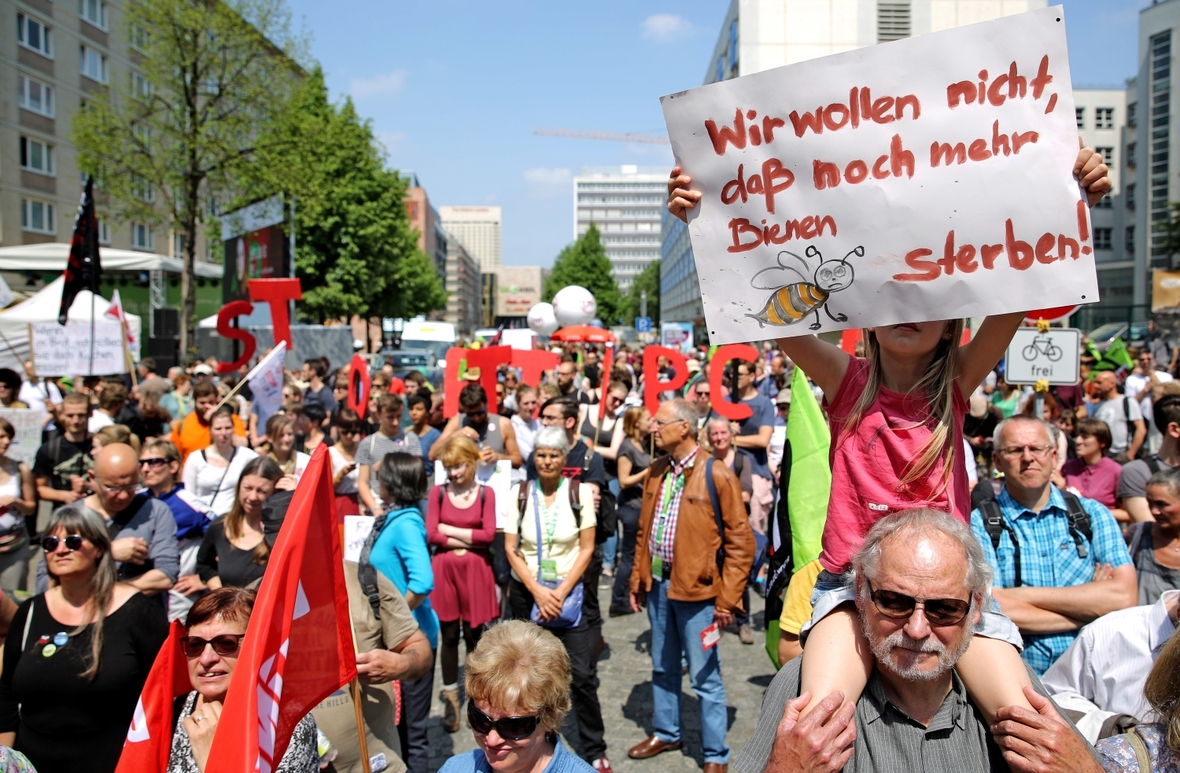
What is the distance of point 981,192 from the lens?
2.11 m

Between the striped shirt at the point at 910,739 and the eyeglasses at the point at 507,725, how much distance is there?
897 mm

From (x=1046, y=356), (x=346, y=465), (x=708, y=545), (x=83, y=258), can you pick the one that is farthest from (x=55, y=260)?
(x=1046, y=356)

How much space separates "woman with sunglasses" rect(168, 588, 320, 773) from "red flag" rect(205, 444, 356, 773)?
0.29m

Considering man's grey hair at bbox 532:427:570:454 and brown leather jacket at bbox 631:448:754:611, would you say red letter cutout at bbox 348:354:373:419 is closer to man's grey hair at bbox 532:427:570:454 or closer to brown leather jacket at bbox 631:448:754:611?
man's grey hair at bbox 532:427:570:454

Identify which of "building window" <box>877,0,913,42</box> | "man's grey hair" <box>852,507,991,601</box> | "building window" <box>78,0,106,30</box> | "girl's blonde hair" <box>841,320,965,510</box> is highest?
"building window" <box>78,0,106,30</box>

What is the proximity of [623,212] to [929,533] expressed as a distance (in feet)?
612

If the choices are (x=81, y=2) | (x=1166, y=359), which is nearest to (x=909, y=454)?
(x=1166, y=359)

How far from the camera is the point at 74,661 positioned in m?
3.21

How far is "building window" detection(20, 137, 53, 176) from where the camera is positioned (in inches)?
1325

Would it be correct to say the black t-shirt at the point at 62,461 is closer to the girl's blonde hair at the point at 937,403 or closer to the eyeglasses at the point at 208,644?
the eyeglasses at the point at 208,644

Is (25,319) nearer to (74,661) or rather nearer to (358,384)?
(358,384)

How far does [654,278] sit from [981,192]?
121428 millimetres

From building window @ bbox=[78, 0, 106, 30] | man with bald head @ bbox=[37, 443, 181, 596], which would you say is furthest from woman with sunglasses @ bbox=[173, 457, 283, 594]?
building window @ bbox=[78, 0, 106, 30]

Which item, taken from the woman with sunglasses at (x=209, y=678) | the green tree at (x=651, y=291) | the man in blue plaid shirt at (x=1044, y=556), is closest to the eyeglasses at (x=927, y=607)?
Result: the man in blue plaid shirt at (x=1044, y=556)
